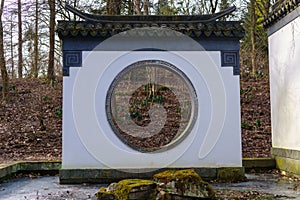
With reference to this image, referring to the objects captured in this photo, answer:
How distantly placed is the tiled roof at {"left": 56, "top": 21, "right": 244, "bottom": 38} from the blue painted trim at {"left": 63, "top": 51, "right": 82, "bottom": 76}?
0.30m

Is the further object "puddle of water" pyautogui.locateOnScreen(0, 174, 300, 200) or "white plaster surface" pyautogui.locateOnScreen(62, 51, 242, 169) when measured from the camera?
"white plaster surface" pyautogui.locateOnScreen(62, 51, 242, 169)

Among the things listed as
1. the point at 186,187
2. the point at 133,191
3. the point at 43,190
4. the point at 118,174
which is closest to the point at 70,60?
the point at 118,174

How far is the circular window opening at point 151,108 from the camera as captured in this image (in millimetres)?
12105

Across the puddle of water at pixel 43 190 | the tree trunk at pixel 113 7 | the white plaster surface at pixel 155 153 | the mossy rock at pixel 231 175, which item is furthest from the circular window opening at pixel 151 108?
the puddle of water at pixel 43 190

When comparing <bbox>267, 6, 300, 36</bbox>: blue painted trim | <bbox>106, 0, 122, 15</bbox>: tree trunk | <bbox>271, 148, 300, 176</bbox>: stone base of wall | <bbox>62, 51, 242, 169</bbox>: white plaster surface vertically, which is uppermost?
<bbox>106, 0, 122, 15</bbox>: tree trunk

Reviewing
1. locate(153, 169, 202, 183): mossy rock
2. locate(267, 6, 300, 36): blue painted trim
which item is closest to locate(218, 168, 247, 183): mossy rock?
locate(153, 169, 202, 183): mossy rock

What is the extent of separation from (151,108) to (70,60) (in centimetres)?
728

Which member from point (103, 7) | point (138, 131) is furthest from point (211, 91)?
point (103, 7)

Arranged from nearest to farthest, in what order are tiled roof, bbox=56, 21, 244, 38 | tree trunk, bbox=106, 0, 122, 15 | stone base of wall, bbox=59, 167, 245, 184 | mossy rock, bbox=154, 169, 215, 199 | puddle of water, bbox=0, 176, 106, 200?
mossy rock, bbox=154, 169, 215, 199 → puddle of water, bbox=0, 176, 106, 200 → stone base of wall, bbox=59, 167, 245, 184 → tiled roof, bbox=56, 21, 244, 38 → tree trunk, bbox=106, 0, 122, 15

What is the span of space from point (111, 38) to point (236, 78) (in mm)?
2259

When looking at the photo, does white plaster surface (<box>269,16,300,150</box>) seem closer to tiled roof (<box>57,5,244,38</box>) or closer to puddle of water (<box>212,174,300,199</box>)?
puddle of water (<box>212,174,300,199</box>)

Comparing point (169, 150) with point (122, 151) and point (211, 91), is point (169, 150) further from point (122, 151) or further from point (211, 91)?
point (211, 91)

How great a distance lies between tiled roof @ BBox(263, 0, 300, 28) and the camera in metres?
7.16

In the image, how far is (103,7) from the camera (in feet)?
49.8
